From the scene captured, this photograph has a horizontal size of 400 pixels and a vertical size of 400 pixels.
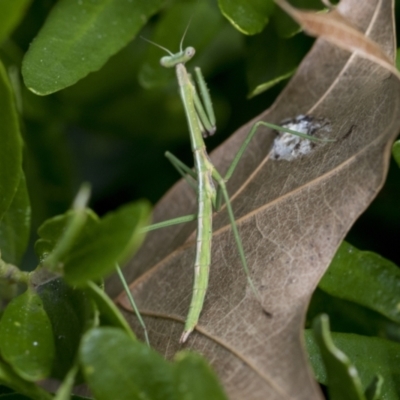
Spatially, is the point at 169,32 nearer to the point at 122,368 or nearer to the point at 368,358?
the point at 368,358

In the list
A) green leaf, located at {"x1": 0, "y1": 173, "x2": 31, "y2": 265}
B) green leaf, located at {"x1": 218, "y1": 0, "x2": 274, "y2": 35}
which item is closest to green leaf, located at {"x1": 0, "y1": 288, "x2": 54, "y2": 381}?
green leaf, located at {"x1": 0, "y1": 173, "x2": 31, "y2": 265}

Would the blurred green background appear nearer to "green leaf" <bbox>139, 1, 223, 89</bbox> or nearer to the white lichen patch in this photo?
"green leaf" <bbox>139, 1, 223, 89</bbox>

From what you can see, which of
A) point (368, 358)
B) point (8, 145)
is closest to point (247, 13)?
point (8, 145)

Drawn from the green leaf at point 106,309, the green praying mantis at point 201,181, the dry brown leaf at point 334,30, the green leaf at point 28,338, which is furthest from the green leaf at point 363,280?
the green leaf at point 28,338

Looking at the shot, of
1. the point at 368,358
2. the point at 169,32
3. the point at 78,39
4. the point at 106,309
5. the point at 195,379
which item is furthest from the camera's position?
the point at 169,32

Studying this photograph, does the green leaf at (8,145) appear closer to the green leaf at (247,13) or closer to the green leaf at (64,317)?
the green leaf at (64,317)

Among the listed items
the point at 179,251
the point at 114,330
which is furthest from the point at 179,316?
the point at 114,330
